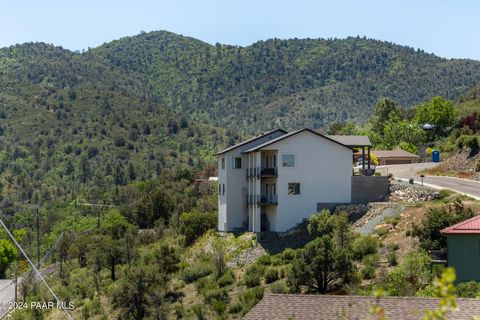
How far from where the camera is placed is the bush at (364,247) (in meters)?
48.7

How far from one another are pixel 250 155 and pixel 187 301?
15.2m

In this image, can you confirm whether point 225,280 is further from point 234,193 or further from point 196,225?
point 196,225

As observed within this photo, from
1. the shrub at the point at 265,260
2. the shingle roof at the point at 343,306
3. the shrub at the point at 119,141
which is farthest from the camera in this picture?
the shrub at the point at 119,141

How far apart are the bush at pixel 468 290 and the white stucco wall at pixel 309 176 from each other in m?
24.0

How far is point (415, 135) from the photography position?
110438 mm

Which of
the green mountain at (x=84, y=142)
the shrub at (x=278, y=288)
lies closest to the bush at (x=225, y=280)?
the shrub at (x=278, y=288)

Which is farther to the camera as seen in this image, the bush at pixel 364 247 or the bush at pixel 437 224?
the bush at pixel 364 247

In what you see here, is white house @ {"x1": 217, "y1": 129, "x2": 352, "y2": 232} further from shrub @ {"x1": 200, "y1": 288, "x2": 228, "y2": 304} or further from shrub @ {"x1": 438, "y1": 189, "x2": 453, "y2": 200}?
shrub @ {"x1": 200, "y1": 288, "x2": 228, "y2": 304}

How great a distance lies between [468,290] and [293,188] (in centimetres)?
2583

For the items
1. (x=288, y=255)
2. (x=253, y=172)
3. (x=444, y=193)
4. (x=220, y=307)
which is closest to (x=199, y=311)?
(x=220, y=307)

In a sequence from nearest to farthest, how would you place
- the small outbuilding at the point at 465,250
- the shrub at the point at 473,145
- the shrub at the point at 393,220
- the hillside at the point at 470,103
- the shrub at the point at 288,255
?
1. the small outbuilding at the point at 465,250
2. the shrub at the point at 393,220
3. the shrub at the point at 288,255
4. the shrub at the point at 473,145
5. the hillside at the point at 470,103

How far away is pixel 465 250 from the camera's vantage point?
127 ft

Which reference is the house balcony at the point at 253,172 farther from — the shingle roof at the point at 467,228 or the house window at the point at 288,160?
the shingle roof at the point at 467,228

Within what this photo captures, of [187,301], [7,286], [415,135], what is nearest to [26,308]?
[187,301]
